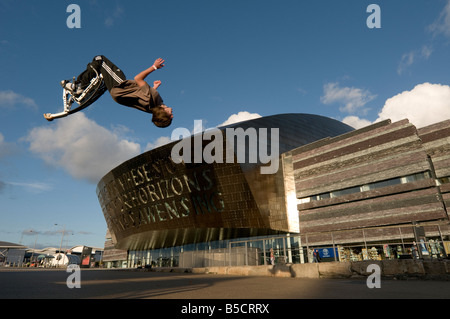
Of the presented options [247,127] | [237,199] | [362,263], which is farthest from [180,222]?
[362,263]

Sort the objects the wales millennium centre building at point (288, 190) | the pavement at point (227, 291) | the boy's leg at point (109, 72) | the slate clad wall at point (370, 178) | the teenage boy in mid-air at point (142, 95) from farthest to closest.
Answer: the wales millennium centre building at point (288, 190) → the slate clad wall at point (370, 178) → the pavement at point (227, 291) → the boy's leg at point (109, 72) → the teenage boy in mid-air at point (142, 95)

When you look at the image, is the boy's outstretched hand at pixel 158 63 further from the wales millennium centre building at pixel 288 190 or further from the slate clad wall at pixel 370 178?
the slate clad wall at pixel 370 178

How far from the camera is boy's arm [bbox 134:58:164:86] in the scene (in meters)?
4.85

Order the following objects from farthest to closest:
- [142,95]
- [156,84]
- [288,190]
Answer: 1. [288,190]
2. [156,84]
3. [142,95]

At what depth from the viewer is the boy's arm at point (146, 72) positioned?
485 cm

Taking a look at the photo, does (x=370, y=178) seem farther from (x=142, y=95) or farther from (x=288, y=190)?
(x=142, y=95)

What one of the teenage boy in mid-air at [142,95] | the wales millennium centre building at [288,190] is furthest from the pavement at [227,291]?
the wales millennium centre building at [288,190]

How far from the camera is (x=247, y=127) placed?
33.2m

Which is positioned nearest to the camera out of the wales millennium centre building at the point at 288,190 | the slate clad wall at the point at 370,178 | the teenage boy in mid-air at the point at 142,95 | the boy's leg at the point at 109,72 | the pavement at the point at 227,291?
the teenage boy in mid-air at the point at 142,95

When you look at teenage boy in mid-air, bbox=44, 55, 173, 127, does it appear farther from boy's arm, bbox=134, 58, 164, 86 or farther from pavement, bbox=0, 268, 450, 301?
pavement, bbox=0, 268, 450, 301

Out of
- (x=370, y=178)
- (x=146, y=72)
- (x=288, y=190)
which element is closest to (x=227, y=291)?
(x=146, y=72)

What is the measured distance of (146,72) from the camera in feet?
16.0
